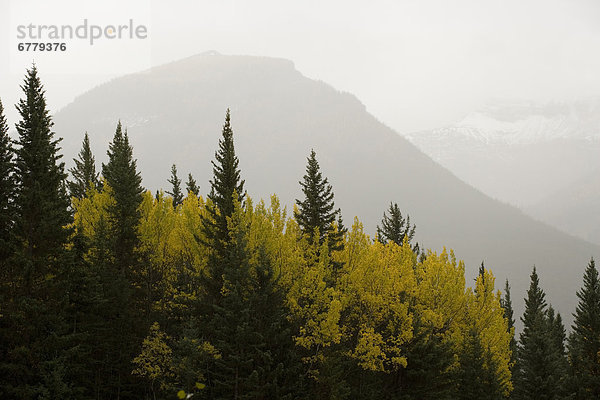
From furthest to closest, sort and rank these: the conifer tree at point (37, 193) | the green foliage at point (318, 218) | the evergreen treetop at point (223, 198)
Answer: the green foliage at point (318, 218)
the evergreen treetop at point (223, 198)
the conifer tree at point (37, 193)

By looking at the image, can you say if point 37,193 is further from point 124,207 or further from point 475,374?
point 475,374

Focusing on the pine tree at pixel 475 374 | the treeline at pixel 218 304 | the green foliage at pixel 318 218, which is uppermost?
the green foliage at pixel 318 218

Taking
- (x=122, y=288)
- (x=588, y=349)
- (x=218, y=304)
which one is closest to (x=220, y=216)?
(x=218, y=304)

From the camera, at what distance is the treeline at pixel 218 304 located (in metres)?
25.5

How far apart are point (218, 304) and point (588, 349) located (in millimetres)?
34084

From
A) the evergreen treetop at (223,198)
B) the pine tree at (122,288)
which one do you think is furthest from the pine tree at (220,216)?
the pine tree at (122,288)

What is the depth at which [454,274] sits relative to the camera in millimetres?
39906

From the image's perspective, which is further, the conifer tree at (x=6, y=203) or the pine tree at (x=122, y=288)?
the pine tree at (x=122, y=288)

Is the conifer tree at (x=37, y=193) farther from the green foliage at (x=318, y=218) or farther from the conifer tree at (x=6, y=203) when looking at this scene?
the green foliage at (x=318, y=218)

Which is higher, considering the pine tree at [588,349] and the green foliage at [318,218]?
the green foliage at [318,218]

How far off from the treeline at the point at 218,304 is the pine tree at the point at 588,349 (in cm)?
24

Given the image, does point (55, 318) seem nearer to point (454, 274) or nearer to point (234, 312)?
point (234, 312)

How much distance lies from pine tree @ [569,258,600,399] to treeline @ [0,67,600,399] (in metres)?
0.24

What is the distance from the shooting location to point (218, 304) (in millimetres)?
32406
